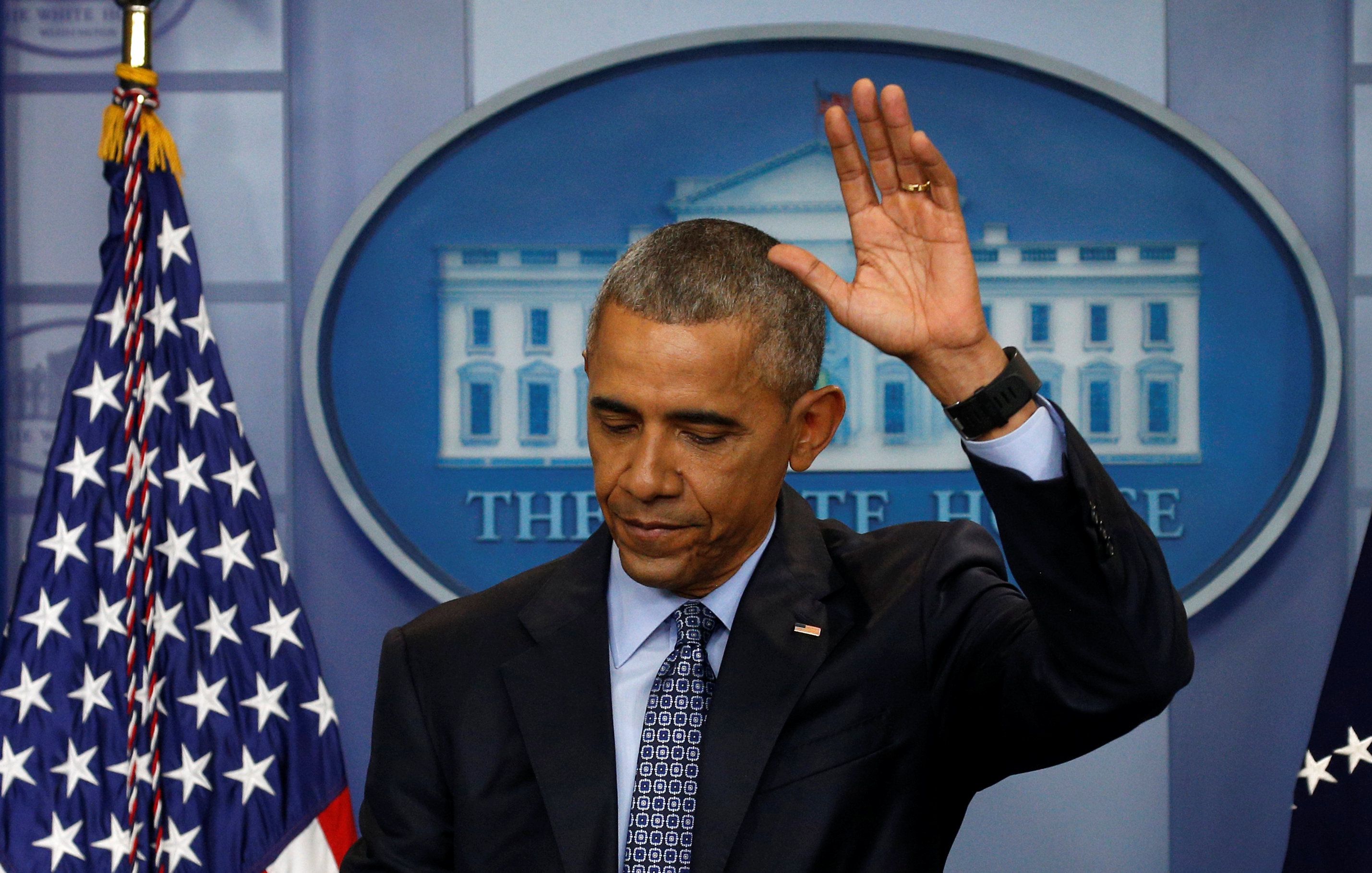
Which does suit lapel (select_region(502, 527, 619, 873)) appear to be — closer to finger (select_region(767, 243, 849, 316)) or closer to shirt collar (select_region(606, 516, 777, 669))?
shirt collar (select_region(606, 516, 777, 669))

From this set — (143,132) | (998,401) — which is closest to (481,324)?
(143,132)

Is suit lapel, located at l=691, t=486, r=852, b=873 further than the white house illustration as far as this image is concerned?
No

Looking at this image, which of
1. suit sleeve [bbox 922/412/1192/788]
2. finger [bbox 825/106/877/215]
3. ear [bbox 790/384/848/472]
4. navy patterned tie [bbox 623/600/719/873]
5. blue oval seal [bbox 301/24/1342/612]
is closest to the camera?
suit sleeve [bbox 922/412/1192/788]

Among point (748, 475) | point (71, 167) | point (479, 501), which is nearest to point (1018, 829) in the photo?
point (479, 501)

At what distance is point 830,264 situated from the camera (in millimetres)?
2545

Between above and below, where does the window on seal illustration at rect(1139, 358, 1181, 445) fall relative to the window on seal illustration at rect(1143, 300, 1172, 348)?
below

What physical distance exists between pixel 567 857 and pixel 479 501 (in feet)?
4.20

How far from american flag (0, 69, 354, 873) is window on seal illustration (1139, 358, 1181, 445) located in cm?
173

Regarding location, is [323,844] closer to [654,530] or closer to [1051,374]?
[654,530]

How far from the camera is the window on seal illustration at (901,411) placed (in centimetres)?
255

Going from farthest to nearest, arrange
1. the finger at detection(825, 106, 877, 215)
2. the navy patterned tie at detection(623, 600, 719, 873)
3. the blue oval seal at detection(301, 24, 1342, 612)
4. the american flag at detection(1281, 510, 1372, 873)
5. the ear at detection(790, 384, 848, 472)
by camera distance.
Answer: the blue oval seal at detection(301, 24, 1342, 612), the american flag at detection(1281, 510, 1372, 873), the ear at detection(790, 384, 848, 472), the navy patterned tie at detection(623, 600, 719, 873), the finger at detection(825, 106, 877, 215)

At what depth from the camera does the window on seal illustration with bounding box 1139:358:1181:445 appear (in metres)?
2.53

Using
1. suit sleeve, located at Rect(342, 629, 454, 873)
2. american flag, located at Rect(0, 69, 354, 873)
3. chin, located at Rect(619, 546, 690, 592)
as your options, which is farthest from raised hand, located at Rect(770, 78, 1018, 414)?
american flag, located at Rect(0, 69, 354, 873)

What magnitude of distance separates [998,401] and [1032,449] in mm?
57
